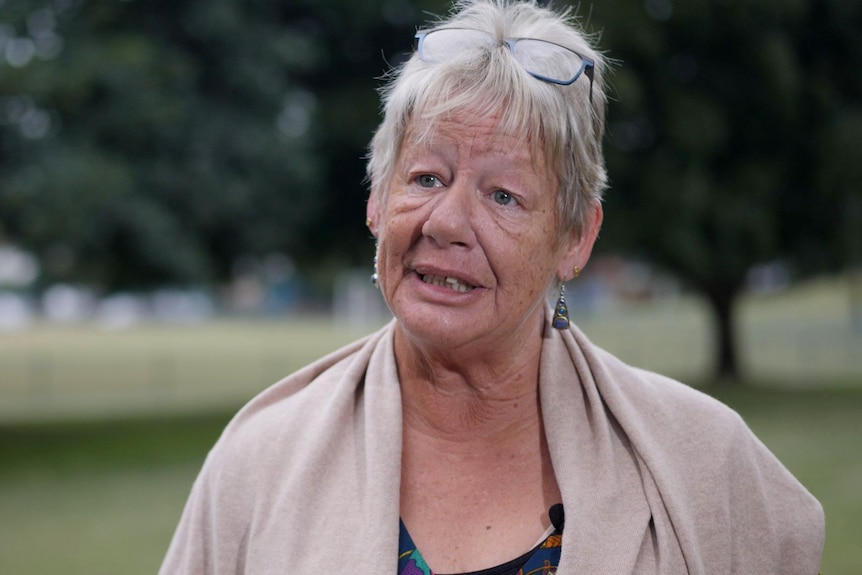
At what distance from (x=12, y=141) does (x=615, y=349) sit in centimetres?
1778

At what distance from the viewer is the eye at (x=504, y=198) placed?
216 centimetres

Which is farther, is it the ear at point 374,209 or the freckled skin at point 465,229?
the ear at point 374,209

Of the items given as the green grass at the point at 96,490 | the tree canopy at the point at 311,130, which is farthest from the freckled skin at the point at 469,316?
the tree canopy at the point at 311,130

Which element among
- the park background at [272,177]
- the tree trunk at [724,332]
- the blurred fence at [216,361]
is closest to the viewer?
the park background at [272,177]

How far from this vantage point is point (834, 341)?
3198 centimetres

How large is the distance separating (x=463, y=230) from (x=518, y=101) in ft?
0.98

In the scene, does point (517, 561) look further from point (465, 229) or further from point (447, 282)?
point (465, 229)

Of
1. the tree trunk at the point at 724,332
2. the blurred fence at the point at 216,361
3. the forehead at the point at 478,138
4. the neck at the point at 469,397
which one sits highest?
Result: the forehead at the point at 478,138

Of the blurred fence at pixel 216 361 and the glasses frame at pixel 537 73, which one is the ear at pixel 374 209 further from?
the blurred fence at pixel 216 361

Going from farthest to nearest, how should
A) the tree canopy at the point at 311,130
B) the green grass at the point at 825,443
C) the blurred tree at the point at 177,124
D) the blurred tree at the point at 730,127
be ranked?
1. the blurred tree at the point at 730,127
2. the tree canopy at the point at 311,130
3. the blurred tree at the point at 177,124
4. the green grass at the point at 825,443

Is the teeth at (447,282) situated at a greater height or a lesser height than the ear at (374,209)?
lesser

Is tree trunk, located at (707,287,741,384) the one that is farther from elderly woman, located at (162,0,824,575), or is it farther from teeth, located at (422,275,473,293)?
teeth, located at (422,275,473,293)

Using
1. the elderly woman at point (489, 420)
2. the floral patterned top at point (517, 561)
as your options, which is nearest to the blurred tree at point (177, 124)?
the elderly woman at point (489, 420)

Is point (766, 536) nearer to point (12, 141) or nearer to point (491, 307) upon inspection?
point (491, 307)
